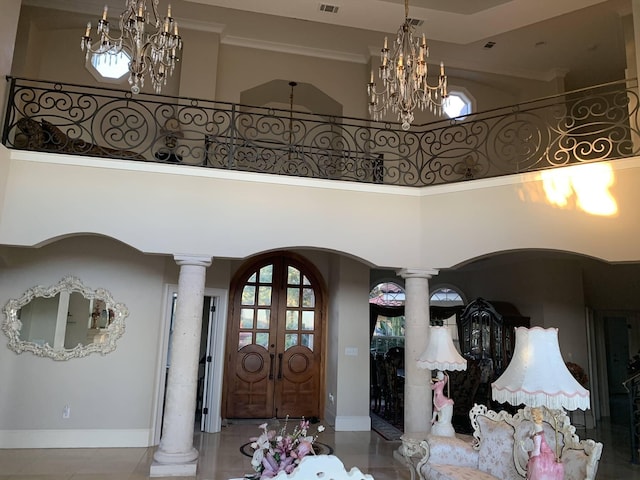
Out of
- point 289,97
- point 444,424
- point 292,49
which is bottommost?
point 444,424

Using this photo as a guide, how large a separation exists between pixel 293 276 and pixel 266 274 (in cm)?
53

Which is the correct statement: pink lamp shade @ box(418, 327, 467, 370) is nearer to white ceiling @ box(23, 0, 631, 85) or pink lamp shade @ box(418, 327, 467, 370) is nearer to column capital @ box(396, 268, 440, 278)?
column capital @ box(396, 268, 440, 278)

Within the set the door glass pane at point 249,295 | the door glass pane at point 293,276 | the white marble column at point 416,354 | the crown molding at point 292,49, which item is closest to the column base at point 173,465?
the white marble column at point 416,354

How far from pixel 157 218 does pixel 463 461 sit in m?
4.45

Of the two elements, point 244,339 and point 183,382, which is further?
point 244,339

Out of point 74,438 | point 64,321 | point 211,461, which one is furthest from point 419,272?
point 74,438

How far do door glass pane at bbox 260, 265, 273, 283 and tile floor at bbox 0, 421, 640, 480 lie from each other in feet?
9.26

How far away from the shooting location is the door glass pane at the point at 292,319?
922 cm

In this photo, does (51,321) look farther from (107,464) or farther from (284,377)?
(284,377)

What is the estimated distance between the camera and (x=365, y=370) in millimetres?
8312

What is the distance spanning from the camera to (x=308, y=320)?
932cm

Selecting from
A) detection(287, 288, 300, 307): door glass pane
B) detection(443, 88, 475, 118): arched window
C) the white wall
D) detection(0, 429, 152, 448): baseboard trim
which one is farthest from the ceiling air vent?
detection(0, 429, 152, 448): baseboard trim

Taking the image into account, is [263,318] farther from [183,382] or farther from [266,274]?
[183,382]

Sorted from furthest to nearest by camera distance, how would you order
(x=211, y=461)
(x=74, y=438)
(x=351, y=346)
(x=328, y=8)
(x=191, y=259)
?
(x=351, y=346), (x=328, y=8), (x=74, y=438), (x=211, y=461), (x=191, y=259)
